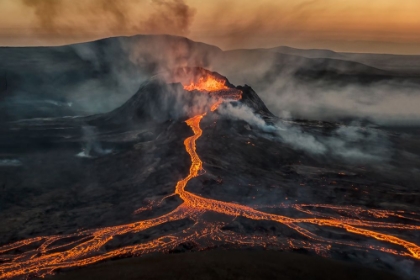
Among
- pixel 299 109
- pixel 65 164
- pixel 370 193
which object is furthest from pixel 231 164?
pixel 299 109

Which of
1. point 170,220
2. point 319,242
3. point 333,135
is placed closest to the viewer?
point 319,242

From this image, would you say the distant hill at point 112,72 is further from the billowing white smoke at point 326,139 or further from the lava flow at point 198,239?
the lava flow at point 198,239

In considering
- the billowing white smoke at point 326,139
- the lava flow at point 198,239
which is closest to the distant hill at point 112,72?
the billowing white smoke at point 326,139

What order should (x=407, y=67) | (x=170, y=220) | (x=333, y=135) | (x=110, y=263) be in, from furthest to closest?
(x=407, y=67)
(x=333, y=135)
(x=170, y=220)
(x=110, y=263)

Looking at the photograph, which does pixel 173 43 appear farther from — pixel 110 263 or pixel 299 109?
Result: pixel 110 263

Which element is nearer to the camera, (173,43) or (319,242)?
(319,242)

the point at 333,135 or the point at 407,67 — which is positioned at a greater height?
the point at 407,67

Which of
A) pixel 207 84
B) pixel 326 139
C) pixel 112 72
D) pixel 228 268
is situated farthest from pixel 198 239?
pixel 112 72
